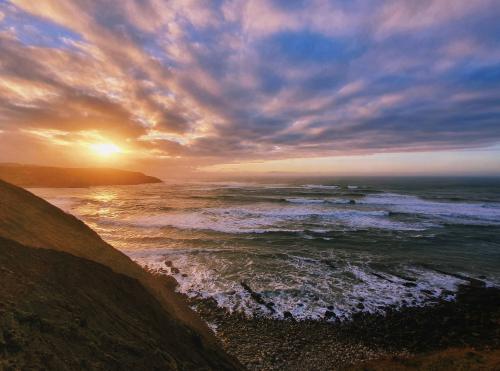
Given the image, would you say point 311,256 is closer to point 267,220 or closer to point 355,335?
point 355,335

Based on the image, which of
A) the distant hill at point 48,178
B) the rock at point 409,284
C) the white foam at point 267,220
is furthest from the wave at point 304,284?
the distant hill at point 48,178

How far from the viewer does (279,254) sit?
1886cm

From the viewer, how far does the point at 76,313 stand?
4.90 m

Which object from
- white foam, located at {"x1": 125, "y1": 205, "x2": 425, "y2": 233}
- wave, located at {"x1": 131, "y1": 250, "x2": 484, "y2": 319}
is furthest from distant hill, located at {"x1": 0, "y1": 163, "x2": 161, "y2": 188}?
wave, located at {"x1": 131, "y1": 250, "x2": 484, "y2": 319}

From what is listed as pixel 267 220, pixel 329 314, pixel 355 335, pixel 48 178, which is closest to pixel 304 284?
pixel 329 314

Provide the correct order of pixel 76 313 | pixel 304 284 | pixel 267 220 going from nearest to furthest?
pixel 76 313 → pixel 304 284 → pixel 267 220

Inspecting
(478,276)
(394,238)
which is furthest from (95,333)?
(394,238)

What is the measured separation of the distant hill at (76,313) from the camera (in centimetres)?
382

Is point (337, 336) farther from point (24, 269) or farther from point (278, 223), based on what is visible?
point (278, 223)

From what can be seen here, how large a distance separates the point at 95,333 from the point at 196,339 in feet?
9.99

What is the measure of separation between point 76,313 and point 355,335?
9.26 m

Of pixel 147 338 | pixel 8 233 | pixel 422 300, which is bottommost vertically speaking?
pixel 422 300

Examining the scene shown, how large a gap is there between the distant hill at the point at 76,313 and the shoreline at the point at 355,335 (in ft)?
6.30

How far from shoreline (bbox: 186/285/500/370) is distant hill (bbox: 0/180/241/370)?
1920mm
